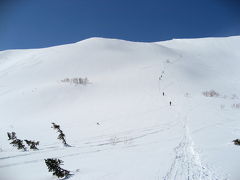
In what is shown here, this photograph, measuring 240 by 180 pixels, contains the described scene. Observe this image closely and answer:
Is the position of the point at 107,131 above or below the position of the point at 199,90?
below

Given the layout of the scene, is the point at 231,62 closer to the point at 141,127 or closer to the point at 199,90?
the point at 199,90

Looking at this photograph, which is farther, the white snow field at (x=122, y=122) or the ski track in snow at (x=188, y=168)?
the white snow field at (x=122, y=122)

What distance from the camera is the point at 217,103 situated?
671 inches

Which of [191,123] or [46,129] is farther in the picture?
[46,129]

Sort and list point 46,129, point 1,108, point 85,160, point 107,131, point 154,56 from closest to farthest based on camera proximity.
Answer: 1. point 85,160
2. point 107,131
3. point 46,129
4. point 1,108
5. point 154,56

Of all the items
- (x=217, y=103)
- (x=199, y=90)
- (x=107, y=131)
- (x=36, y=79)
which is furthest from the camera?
(x=36, y=79)

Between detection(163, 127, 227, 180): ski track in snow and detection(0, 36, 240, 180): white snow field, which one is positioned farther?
detection(0, 36, 240, 180): white snow field

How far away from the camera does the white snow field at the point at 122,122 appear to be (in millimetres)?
5887

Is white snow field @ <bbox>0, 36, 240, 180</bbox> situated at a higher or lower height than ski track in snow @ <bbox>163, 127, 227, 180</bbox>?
higher

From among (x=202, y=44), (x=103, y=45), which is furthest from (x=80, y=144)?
(x=202, y=44)

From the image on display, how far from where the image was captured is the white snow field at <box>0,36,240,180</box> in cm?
589

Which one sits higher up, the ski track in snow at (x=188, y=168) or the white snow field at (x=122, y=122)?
the white snow field at (x=122, y=122)

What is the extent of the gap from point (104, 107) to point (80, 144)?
8790 millimetres

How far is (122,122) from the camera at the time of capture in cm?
1286
